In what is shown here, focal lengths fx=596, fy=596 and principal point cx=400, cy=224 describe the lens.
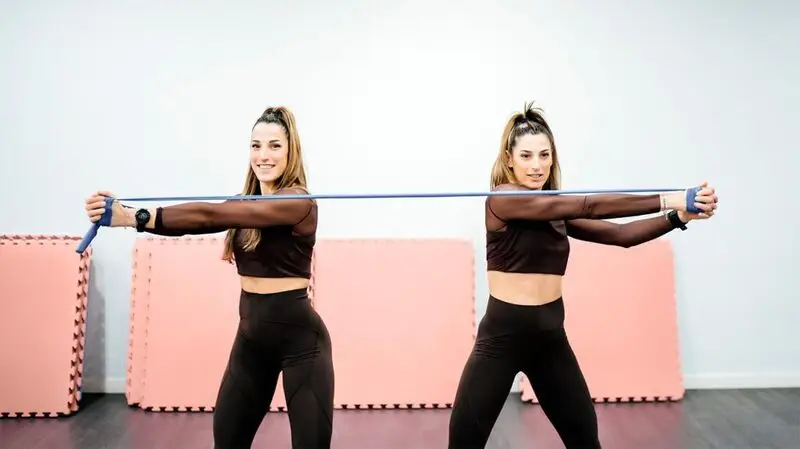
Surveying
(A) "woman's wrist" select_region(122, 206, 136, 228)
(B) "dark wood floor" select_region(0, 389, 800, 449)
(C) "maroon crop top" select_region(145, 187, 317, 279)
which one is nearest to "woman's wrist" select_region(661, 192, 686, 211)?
(C) "maroon crop top" select_region(145, 187, 317, 279)

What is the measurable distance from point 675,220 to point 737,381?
259 cm

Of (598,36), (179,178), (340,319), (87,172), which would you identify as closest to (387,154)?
(340,319)

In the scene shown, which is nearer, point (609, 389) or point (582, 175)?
point (609, 389)

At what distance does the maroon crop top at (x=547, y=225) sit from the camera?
2041 mm

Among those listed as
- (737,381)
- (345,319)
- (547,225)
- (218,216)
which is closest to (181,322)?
(345,319)

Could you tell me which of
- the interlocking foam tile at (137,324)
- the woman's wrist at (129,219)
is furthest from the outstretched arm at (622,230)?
the interlocking foam tile at (137,324)

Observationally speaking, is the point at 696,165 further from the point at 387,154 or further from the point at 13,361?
the point at 13,361

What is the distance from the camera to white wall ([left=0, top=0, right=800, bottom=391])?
4.04 metres

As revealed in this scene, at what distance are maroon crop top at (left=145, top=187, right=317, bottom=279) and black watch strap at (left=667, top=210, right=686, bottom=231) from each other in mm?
1302

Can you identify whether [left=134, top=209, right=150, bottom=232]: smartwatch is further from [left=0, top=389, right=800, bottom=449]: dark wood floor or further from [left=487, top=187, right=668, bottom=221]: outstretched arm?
[left=0, top=389, right=800, bottom=449]: dark wood floor

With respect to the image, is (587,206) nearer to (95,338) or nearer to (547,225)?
(547,225)

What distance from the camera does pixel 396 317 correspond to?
375 cm

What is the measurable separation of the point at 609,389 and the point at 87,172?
147 inches

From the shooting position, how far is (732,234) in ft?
13.6
